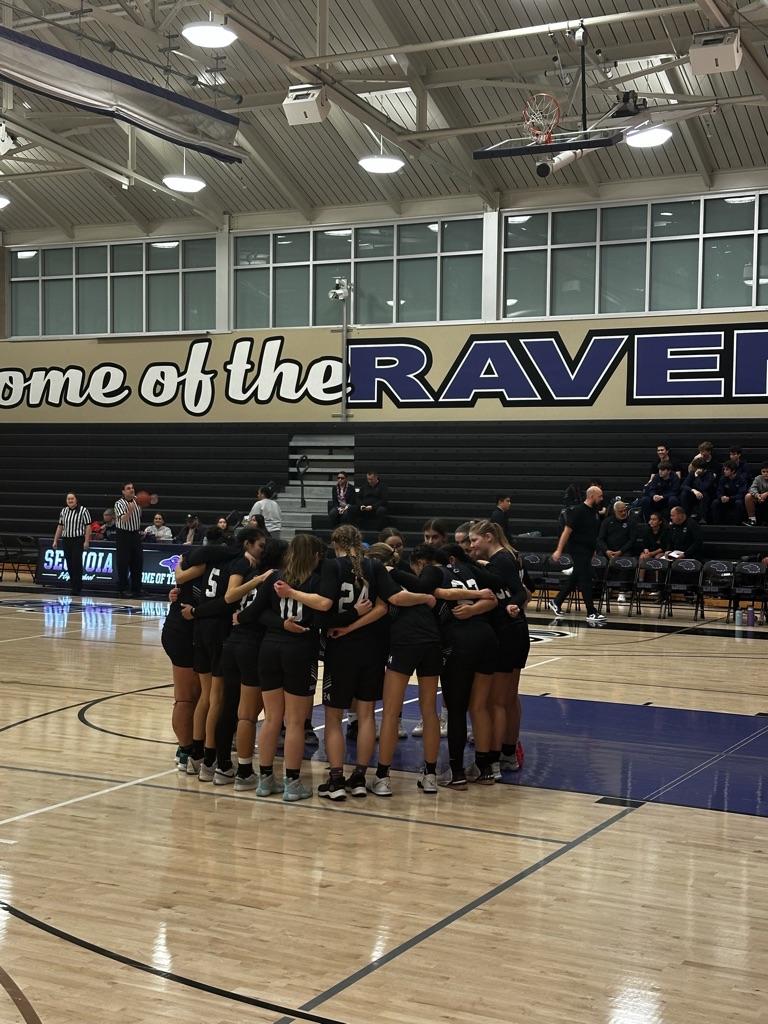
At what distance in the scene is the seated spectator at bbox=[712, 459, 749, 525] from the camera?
1967 centimetres

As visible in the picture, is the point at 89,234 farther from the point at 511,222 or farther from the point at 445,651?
the point at 445,651

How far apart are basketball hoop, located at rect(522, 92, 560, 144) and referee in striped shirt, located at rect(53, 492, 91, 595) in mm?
9469

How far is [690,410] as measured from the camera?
22.5 metres

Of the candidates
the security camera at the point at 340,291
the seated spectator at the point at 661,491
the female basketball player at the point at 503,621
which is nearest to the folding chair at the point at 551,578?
the seated spectator at the point at 661,491

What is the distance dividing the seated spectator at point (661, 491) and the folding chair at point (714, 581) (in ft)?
6.92

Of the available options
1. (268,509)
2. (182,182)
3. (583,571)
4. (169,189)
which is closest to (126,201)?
(169,189)

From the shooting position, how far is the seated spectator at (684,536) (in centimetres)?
1850

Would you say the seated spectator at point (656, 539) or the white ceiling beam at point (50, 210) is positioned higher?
the white ceiling beam at point (50, 210)

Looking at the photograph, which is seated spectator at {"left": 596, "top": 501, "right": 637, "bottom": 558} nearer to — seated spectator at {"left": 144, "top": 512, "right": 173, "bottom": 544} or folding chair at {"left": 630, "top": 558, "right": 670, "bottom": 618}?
folding chair at {"left": 630, "top": 558, "right": 670, "bottom": 618}

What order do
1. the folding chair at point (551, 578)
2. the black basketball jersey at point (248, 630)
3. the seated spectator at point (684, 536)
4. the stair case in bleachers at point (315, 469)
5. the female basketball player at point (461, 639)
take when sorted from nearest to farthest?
1. the black basketball jersey at point (248, 630)
2. the female basketball player at point (461, 639)
3. the seated spectator at point (684, 536)
4. the folding chair at point (551, 578)
5. the stair case in bleachers at point (315, 469)

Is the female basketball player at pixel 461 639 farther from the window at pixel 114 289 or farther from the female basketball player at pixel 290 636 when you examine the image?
the window at pixel 114 289

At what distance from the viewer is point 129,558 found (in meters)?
19.6

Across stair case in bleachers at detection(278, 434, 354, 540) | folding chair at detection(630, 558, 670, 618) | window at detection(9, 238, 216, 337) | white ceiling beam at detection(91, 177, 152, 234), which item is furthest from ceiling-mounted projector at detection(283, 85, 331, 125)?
white ceiling beam at detection(91, 177, 152, 234)

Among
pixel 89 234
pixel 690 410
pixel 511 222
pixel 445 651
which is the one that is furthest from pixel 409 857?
pixel 89 234
